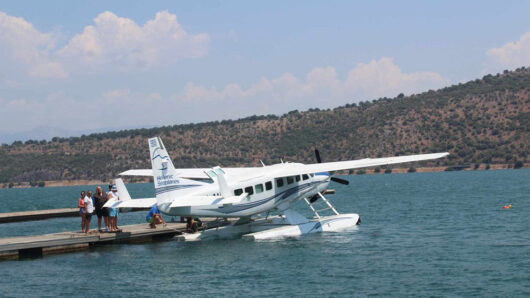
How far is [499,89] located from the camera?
156 metres

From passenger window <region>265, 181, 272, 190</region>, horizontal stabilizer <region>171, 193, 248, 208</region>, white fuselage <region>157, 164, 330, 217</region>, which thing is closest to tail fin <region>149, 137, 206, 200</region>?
white fuselage <region>157, 164, 330, 217</region>

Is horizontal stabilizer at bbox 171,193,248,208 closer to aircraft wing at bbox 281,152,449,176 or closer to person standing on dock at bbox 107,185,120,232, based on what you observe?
person standing on dock at bbox 107,185,120,232

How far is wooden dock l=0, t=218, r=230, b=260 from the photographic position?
27212 millimetres

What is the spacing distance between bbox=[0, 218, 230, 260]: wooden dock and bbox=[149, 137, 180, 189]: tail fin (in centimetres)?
300

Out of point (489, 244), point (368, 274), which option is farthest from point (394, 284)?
point (489, 244)

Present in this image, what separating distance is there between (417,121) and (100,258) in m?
131

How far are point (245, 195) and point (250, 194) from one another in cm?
108

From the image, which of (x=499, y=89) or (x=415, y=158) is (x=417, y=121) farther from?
(x=415, y=158)

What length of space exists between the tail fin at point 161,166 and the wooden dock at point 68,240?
118 inches

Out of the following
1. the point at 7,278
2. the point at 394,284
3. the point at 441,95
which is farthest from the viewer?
the point at 441,95

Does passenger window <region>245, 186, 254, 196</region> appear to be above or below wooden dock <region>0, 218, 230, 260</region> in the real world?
above

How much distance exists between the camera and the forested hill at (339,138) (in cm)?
14125

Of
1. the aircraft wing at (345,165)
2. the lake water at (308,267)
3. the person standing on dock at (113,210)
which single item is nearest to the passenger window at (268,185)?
the aircraft wing at (345,165)

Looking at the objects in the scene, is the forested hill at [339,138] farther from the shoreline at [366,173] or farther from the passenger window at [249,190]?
the passenger window at [249,190]
